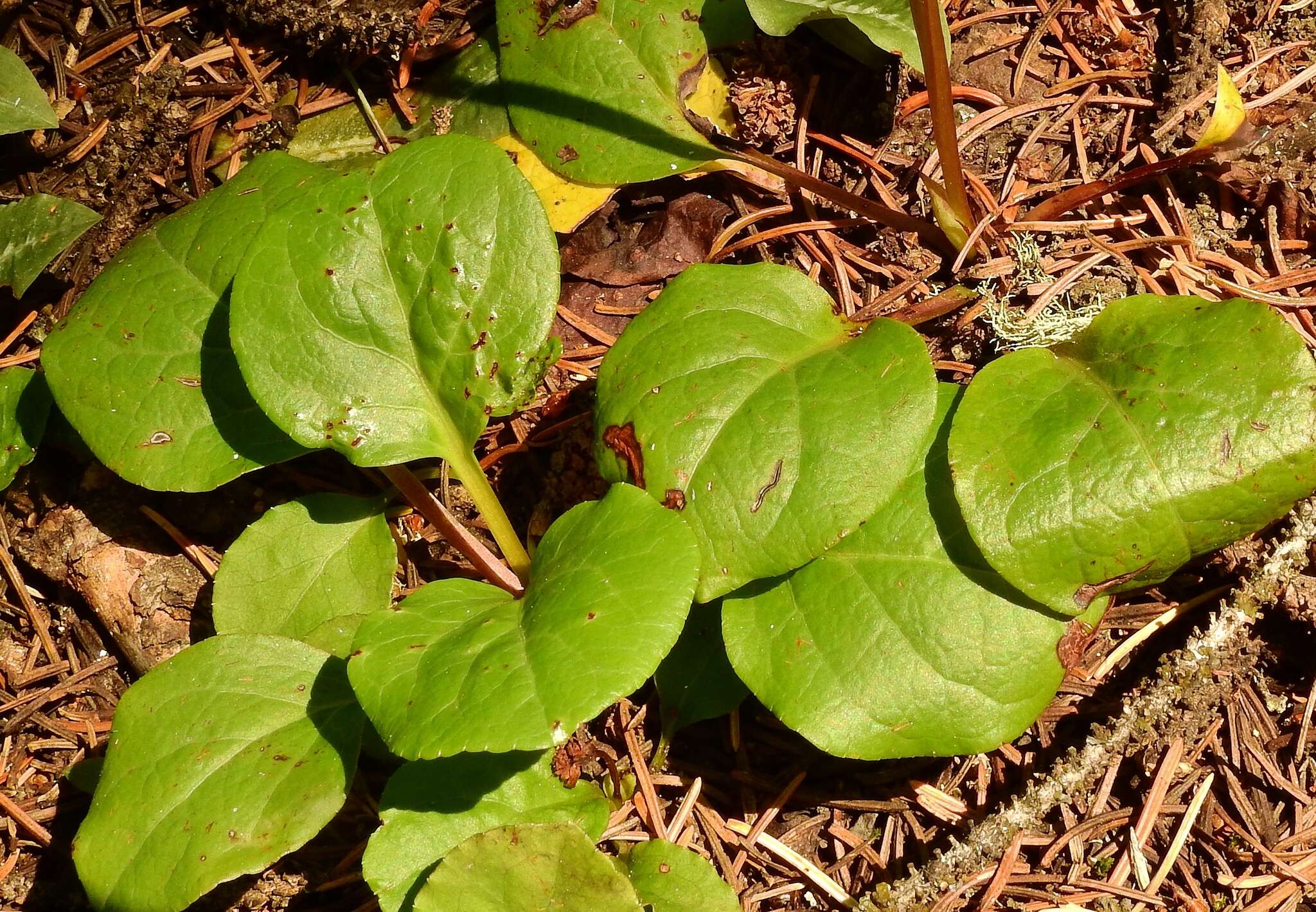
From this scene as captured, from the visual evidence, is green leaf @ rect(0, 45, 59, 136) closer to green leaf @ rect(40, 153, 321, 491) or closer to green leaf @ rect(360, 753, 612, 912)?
green leaf @ rect(40, 153, 321, 491)

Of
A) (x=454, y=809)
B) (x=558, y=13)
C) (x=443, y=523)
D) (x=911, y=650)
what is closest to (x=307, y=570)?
(x=443, y=523)

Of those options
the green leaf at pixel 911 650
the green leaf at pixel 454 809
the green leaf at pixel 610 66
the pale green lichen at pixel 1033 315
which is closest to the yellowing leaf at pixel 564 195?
the green leaf at pixel 610 66

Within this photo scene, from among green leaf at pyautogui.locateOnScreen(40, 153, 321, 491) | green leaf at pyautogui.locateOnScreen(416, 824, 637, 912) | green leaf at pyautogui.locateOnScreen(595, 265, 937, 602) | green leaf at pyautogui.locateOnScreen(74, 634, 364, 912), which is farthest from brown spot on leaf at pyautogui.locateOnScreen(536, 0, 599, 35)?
green leaf at pyautogui.locateOnScreen(416, 824, 637, 912)

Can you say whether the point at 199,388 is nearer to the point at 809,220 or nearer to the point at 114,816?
the point at 114,816

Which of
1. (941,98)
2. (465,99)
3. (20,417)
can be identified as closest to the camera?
(941,98)

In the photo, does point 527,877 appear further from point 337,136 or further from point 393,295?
point 337,136

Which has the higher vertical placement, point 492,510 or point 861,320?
point 861,320
